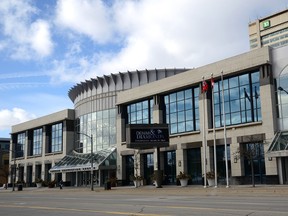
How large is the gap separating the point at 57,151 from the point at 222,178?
39.9m

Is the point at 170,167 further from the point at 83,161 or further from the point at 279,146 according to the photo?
the point at 83,161

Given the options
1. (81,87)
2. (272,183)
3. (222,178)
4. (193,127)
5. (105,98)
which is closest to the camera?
(272,183)

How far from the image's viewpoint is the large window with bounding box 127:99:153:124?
58312mm

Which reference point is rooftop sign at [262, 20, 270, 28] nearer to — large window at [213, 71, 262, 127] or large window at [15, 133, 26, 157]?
large window at [15, 133, 26, 157]

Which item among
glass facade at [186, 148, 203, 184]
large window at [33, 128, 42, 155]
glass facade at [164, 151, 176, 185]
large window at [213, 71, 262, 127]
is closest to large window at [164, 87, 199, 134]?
glass facade at [186, 148, 203, 184]

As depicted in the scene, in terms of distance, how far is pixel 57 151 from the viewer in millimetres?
78250

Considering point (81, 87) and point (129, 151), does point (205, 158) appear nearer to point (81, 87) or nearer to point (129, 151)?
point (129, 151)

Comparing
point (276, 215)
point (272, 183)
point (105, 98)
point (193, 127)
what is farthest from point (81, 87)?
point (276, 215)

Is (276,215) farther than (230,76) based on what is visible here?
No

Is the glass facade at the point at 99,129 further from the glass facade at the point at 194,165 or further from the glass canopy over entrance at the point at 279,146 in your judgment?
the glass canopy over entrance at the point at 279,146

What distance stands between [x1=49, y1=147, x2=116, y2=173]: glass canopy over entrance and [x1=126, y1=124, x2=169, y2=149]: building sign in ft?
31.3

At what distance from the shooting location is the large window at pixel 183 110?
51.7 m

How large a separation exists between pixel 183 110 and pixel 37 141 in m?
42.6

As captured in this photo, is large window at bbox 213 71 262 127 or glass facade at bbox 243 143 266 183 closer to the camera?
glass facade at bbox 243 143 266 183
